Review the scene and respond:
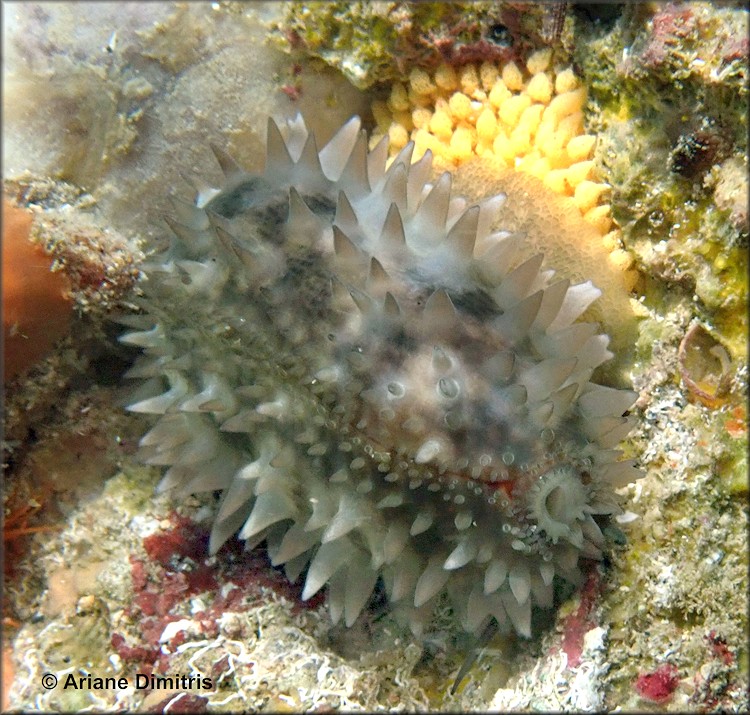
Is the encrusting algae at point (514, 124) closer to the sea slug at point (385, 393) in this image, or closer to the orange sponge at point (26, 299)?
the sea slug at point (385, 393)

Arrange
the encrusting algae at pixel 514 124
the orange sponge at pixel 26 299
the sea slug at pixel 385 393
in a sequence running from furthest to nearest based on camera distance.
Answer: the encrusting algae at pixel 514 124, the orange sponge at pixel 26 299, the sea slug at pixel 385 393

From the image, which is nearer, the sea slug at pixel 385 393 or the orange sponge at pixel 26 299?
the sea slug at pixel 385 393

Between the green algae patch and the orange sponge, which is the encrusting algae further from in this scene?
the orange sponge

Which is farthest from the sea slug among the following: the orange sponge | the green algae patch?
the orange sponge

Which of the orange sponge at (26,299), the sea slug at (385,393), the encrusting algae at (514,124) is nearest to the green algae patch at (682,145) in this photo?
the encrusting algae at (514,124)

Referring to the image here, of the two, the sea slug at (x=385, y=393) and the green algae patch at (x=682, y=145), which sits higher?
the green algae patch at (x=682, y=145)

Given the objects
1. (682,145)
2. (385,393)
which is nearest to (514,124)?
(682,145)

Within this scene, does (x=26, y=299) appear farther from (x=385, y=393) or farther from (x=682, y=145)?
(x=682, y=145)
